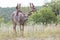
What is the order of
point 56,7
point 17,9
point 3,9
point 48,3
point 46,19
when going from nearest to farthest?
point 17,9 < point 46,19 < point 56,7 < point 48,3 < point 3,9

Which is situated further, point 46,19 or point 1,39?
point 46,19

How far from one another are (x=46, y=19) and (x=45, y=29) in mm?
5130

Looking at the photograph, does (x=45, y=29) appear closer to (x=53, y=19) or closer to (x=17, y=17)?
(x=17, y=17)

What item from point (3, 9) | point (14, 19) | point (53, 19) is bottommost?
point (3, 9)

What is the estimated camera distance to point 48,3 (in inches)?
906

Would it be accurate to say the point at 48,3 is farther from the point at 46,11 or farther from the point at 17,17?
the point at 17,17

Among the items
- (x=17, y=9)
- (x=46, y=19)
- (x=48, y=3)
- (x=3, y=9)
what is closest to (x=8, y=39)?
(x=17, y=9)

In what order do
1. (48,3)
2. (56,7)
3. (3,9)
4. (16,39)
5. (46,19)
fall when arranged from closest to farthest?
(16,39) < (46,19) < (56,7) < (48,3) < (3,9)

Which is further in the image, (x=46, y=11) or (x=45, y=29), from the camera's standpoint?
(x=46, y=11)

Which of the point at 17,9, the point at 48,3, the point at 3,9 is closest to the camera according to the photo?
the point at 17,9

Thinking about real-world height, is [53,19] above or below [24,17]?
below

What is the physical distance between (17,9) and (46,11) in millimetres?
6190

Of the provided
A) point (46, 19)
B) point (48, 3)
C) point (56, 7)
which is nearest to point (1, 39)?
point (46, 19)

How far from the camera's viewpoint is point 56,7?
67.8 feet
